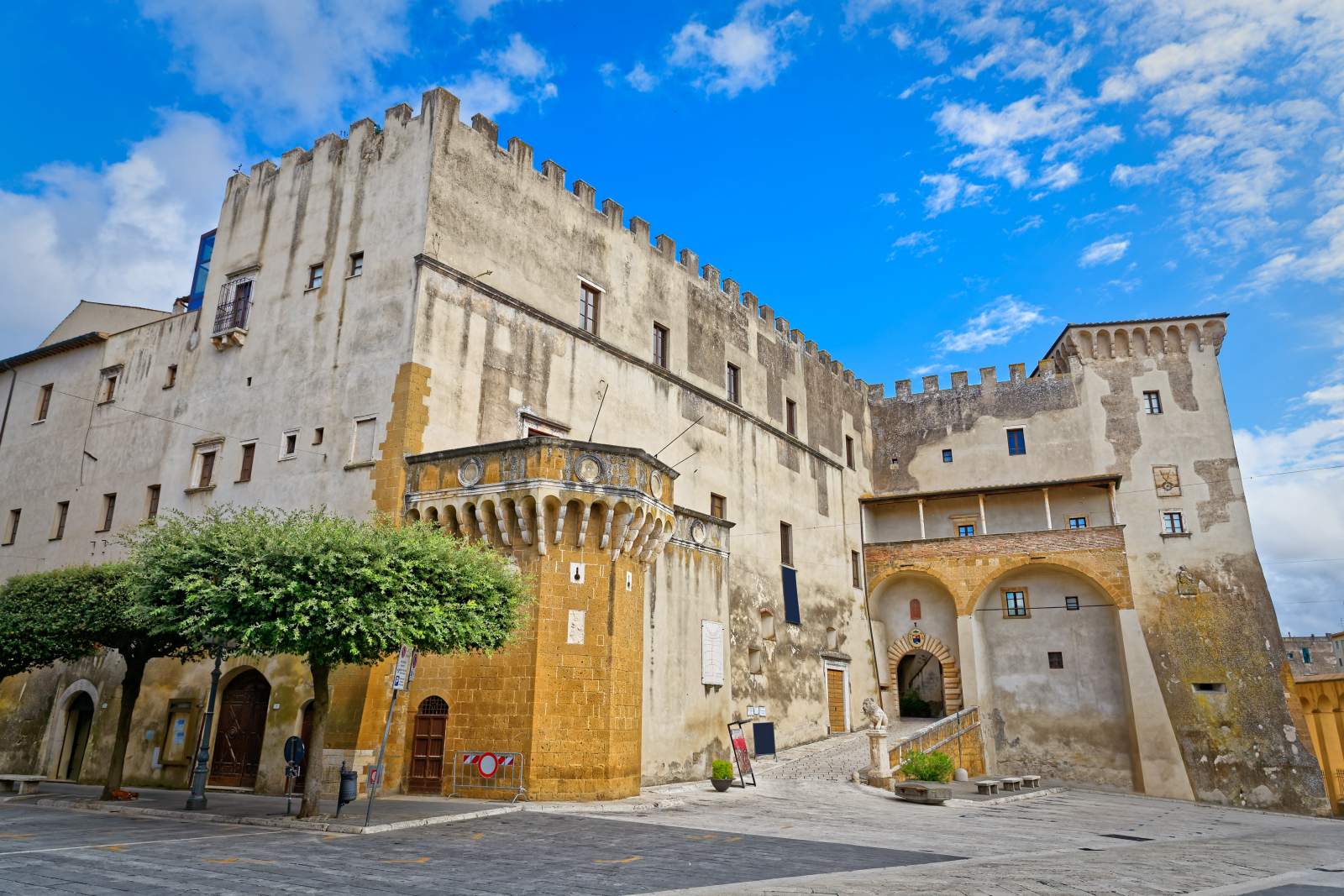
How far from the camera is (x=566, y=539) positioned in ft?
62.4

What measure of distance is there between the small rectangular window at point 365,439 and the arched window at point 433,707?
5.46m

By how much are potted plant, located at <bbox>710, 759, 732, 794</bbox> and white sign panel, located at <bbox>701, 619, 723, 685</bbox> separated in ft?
9.61

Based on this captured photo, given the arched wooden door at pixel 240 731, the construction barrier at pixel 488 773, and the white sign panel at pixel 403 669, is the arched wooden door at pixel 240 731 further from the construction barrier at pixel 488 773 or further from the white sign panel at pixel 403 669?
the white sign panel at pixel 403 669

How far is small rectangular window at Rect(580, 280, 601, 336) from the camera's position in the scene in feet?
83.9

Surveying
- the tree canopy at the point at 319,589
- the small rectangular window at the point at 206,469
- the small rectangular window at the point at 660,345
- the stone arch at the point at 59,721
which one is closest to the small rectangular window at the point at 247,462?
the small rectangular window at the point at 206,469

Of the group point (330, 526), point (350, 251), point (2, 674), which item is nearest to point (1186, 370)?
point (350, 251)

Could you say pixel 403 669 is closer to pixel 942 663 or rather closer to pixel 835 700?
pixel 835 700

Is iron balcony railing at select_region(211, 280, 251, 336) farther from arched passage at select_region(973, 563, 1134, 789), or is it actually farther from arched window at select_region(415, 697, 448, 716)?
arched passage at select_region(973, 563, 1134, 789)

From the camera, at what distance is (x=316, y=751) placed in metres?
14.8

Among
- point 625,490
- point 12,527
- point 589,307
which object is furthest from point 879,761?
point 12,527

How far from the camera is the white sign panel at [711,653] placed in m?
23.6

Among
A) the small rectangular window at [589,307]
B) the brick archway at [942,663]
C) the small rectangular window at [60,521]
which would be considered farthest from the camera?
the brick archway at [942,663]

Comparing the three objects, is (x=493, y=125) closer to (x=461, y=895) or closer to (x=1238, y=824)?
(x=461, y=895)

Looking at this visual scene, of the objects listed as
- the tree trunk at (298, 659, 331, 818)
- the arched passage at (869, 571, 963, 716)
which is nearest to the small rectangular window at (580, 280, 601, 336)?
the tree trunk at (298, 659, 331, 818)
